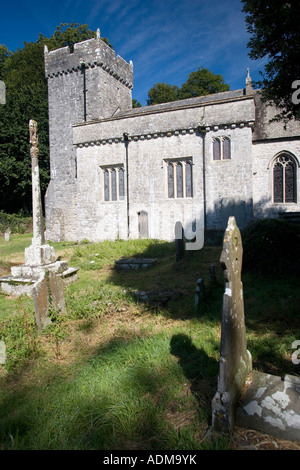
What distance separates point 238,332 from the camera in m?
2.91

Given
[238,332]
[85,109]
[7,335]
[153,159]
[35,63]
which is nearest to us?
[238,332]

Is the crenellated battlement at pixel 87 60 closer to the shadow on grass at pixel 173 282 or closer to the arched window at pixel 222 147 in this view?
the arched window at pixel 222 147

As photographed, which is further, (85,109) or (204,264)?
(85,109)

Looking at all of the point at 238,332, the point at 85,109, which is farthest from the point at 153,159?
the point at 238,332

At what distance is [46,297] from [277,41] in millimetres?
6365

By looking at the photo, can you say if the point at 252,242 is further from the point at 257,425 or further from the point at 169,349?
the point at 257,425

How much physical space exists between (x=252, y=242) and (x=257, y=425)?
5587mm

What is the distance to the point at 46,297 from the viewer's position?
5254mm

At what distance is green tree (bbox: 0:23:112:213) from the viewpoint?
971 inches

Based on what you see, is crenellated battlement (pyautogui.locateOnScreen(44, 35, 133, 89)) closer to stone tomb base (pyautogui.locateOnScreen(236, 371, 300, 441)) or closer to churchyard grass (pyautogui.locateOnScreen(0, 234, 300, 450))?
churchyard grass (pyautogui.locateOnScreen(0, 234, 300, 450))

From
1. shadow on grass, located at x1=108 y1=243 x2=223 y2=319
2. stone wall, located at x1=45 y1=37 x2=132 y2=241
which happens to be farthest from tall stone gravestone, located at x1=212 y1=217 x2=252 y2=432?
stone wall, located at x1=45 y1=37 x2=132 y2=241

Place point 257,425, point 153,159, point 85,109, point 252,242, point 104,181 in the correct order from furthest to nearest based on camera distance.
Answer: point 85,109 < point 104,181 < point 153,159 < point 252,242 < point 257,425

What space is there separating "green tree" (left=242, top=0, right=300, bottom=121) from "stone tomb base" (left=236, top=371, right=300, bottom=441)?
394 centimetres

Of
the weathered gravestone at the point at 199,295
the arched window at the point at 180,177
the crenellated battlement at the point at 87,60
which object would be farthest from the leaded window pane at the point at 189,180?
the crenellated battlement at the point at 87,60
